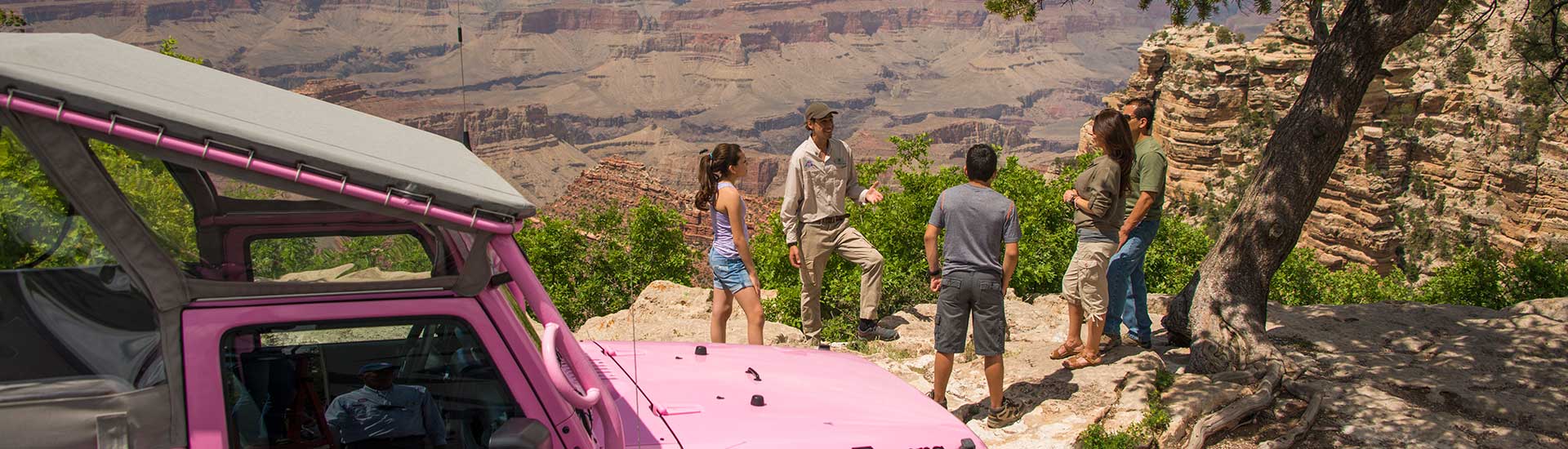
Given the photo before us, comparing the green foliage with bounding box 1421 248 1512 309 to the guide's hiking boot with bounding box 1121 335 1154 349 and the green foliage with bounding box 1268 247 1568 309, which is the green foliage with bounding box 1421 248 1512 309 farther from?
the guide's hiking boot with bounding box 1121 335 1154 349

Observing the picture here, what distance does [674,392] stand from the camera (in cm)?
388

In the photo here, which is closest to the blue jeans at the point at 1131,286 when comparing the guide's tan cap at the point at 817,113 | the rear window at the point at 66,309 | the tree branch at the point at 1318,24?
the tree branch at the point at 1318,24

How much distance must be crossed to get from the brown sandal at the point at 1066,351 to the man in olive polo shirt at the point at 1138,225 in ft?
1.01

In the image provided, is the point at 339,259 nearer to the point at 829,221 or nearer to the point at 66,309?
the point at 66,309

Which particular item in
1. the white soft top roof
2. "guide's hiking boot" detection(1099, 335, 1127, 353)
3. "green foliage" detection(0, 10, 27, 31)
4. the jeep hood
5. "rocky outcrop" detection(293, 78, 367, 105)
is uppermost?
"rocky outcrop" detection(293, 78, 367, 105)

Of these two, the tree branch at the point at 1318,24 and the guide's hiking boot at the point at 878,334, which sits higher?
the tree branch at the point at 1318,24

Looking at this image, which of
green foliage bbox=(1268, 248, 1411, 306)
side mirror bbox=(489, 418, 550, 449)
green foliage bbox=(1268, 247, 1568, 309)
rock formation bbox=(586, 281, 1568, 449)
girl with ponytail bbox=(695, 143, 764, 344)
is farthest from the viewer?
green foliage bbox=(1268, 248, 1411, 306)

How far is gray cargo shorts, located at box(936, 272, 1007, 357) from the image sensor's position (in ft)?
17.7

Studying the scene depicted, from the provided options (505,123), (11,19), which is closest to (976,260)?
(11,19)

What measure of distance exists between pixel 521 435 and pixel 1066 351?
4727mm

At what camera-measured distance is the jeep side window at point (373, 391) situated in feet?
Result: 9.30

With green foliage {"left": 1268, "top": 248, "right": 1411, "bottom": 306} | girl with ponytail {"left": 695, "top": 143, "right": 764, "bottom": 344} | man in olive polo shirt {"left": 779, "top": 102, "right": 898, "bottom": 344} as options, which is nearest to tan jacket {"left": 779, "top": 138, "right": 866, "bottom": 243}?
man in olive polo shirt {"left": 779, "top": 102, "right": 898, "bottom": 344}

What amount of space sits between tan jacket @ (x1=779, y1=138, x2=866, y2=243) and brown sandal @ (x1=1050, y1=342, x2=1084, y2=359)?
5.47 feet

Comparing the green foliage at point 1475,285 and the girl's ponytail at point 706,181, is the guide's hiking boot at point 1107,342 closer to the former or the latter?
the girl's ponytail at point 706,181
